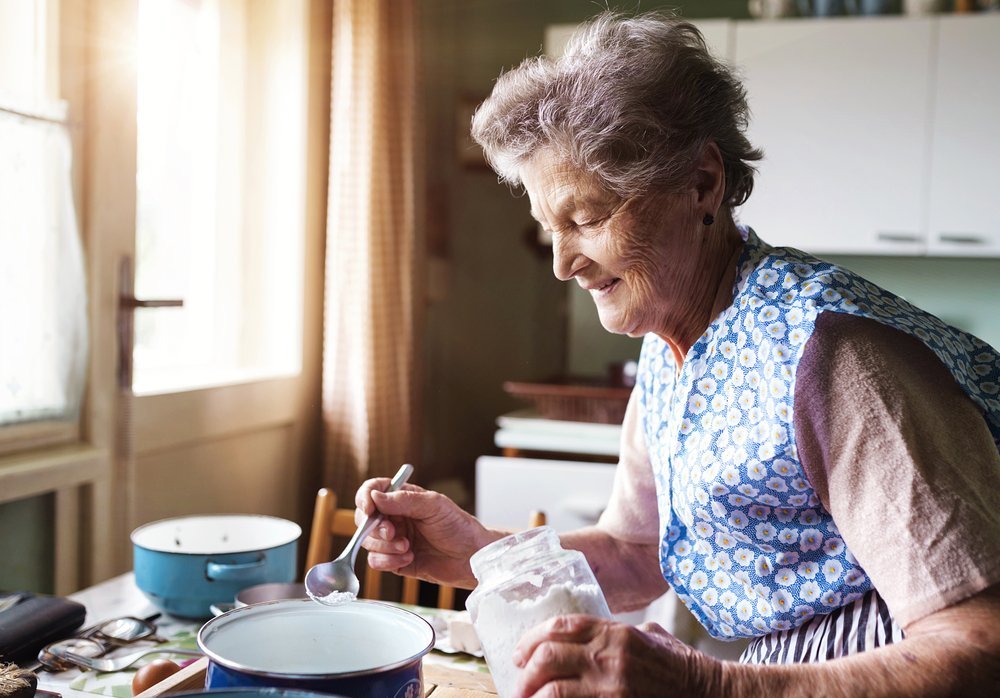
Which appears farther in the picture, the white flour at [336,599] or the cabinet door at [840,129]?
the cabinet door at [840,129]

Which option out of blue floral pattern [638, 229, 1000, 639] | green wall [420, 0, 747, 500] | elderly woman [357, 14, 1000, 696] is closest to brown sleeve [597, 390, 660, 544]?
elderly woman [357, 14, 1000, 696]

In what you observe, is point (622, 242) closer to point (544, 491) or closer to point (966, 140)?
point (544, 491)

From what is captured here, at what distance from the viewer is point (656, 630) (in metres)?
0.94

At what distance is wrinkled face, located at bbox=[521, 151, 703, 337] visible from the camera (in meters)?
1.02

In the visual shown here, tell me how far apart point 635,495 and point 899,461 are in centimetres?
50

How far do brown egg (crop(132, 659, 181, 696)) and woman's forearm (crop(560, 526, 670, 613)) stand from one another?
50cm

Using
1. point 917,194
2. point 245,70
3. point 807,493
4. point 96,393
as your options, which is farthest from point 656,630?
point 917,194

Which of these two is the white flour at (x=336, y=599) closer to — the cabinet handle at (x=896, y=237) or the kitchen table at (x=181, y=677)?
→ the kitchen table at (x=181, y=677)

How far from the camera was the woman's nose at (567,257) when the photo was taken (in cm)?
107

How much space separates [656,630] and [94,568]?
3.76ft

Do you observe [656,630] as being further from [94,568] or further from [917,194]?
[917,194]

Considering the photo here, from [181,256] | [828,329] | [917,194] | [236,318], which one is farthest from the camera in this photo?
[917,194]

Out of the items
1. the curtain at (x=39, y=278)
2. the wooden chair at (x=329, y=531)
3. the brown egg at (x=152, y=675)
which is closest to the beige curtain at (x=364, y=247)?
the wooden chair at (x=329, y=531)

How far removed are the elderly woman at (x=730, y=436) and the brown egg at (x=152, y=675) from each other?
Answer: 0.26m
